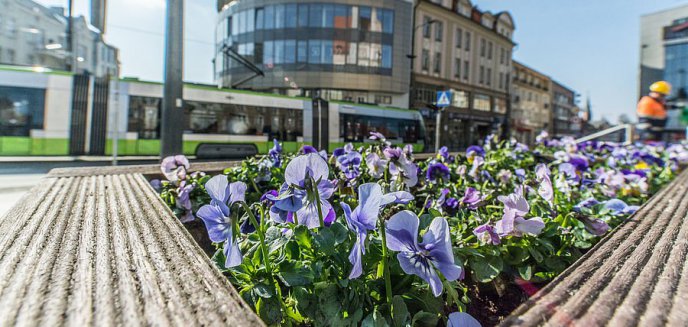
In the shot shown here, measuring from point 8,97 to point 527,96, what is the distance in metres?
52.5

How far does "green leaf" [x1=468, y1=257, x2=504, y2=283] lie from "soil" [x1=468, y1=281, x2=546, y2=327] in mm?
118

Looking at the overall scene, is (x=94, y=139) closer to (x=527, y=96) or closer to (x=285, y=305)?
(x=285, y=305)

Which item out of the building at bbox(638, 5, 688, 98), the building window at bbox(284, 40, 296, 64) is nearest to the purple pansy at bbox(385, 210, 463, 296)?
the building window at bbox(284, 40, 296, 64)

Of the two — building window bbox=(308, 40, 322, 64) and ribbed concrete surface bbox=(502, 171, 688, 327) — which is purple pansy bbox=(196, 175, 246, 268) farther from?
building window bbox=(308, 40, 322, 64)

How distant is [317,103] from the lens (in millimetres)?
A: 14781

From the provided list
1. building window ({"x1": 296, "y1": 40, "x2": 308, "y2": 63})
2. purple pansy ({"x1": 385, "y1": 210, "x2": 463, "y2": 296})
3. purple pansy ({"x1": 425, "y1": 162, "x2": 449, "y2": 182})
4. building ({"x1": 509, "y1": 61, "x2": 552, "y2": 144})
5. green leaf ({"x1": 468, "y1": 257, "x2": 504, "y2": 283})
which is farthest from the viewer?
building ({"x1": 509, "y1": 61, "x2": 552, "y2": 144})

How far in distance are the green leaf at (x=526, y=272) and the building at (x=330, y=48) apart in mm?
24290

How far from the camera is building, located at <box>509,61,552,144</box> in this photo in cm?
4653

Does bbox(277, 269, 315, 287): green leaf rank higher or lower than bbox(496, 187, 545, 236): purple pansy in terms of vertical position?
lower

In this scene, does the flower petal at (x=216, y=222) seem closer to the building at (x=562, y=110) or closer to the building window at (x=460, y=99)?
the building window at (x=460, y=99)

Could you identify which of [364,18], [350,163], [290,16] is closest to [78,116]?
[350,163]

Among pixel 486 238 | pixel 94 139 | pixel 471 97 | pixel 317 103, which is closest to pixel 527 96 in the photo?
pixel 471 97

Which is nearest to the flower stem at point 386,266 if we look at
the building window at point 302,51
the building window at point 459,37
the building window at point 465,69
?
the building window at point 302,51

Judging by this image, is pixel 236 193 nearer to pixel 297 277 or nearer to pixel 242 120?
pixel 297 277
